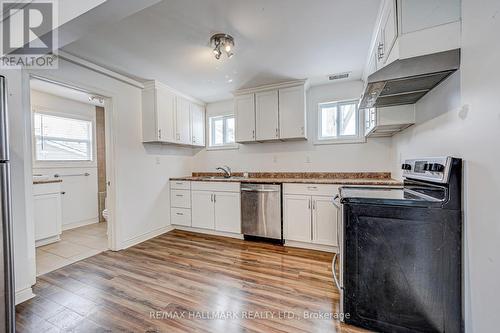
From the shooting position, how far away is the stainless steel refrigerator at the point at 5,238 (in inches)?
52.1

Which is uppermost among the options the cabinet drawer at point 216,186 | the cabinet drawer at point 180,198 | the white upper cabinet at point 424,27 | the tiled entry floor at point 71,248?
the white upper cabinet at point 424,27

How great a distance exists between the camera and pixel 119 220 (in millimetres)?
2953

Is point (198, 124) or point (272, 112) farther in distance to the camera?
point (198, 124)

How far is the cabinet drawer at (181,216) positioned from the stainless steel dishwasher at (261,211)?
3.39ft

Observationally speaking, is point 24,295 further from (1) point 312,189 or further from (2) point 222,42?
(1) point 312,189

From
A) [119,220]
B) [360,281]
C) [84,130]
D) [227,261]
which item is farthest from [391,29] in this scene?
[84,130]

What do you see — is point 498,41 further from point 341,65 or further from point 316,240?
point 316,240

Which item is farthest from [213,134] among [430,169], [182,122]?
[430,169]

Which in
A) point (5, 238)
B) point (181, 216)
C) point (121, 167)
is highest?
point (121, 167)

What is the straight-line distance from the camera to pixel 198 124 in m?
4.17

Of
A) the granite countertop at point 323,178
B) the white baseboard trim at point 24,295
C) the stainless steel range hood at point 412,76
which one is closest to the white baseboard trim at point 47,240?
the white baseboard trim at point 24,295

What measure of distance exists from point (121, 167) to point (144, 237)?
1.14m

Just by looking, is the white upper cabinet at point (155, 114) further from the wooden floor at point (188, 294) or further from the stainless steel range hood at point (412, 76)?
the stainless steel range hood at point (412, 76)

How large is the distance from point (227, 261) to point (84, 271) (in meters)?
1.56
